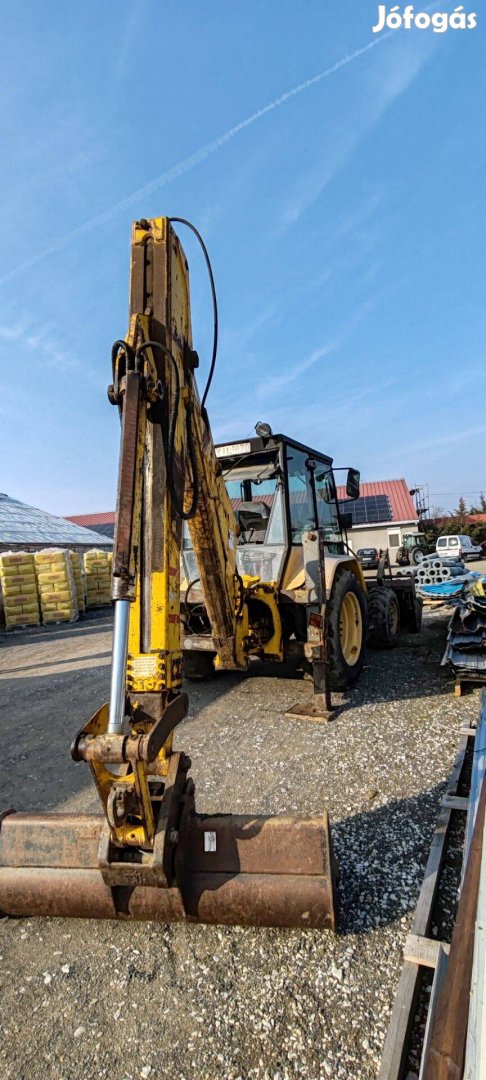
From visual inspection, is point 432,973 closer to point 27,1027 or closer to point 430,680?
Result: point 27,1027

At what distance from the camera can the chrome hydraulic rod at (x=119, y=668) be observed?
2064 millimetres

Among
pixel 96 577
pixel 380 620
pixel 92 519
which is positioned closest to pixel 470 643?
pixel 380 620

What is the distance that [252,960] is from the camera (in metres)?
2.12

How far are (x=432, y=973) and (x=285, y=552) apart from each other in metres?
3.53

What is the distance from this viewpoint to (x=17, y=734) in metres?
5.34

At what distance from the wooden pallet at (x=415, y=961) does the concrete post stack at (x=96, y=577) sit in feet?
51.1

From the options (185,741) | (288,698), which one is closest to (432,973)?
(185,741)

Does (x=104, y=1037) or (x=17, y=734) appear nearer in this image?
(x=104, y=1037)

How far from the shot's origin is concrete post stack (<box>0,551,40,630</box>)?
13969mm

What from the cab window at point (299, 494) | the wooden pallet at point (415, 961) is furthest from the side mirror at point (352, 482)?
the wooden pallet at point (415, 961)

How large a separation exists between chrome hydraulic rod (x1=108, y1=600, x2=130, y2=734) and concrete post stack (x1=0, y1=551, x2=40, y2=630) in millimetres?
13126

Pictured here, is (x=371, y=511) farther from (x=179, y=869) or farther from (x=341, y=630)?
(x=179, y=869)

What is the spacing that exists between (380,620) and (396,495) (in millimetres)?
26269

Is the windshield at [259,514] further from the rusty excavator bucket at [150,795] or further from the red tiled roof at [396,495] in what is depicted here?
the red tiled roof at [396,495]
